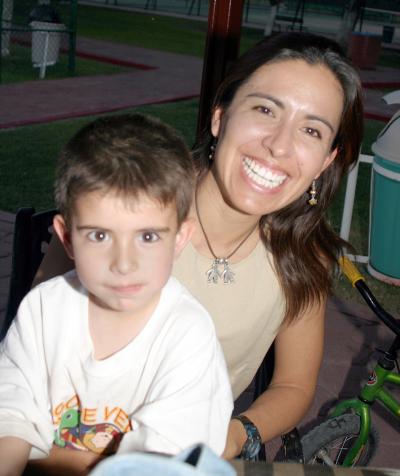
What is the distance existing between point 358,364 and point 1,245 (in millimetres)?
2544

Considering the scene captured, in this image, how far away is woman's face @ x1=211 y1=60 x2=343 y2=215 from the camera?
2.03 meters

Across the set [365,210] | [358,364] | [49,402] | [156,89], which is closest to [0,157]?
[365,210]

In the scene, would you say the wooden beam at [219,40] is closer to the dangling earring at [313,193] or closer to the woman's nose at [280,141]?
the dangling earring at [313,193]

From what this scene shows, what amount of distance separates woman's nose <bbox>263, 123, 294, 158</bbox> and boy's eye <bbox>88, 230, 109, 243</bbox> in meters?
0.75

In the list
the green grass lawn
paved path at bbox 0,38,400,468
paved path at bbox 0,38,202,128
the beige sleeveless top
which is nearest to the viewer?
the beige sleeveless top

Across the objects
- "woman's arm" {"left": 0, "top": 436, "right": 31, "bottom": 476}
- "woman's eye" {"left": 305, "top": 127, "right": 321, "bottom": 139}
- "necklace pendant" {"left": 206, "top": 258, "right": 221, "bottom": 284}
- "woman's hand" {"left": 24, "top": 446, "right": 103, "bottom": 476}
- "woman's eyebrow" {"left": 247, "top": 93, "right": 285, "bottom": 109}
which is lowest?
"woman's hand" {"left": 24, "top": 446, "right": 103, "bottom": 476}

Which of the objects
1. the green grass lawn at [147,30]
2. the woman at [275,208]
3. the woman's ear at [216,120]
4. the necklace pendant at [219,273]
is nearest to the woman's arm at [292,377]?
the woman at [275,208]

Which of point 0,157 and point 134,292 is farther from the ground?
point 134,292

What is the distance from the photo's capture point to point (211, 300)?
7.07ft

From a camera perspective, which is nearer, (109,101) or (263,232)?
(263,232)

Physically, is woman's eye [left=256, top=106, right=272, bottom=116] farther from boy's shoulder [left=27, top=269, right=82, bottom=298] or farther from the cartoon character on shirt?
the cartoon character on shirt

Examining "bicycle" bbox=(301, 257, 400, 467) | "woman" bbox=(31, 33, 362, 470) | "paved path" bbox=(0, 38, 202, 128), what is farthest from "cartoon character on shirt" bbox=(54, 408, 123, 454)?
"paved path" bbox=(0, 38, 202, 128)

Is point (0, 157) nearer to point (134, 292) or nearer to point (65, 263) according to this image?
point (65, 263)

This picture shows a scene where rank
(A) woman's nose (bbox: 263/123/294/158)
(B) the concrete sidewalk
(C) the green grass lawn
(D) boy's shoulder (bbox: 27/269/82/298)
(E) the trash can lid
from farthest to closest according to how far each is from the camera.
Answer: (C) the green grass lawn → (B) the concrete sidewalk → (E) the trash can lid → (A) woman's nose (bbox: 263/123/294/158) → (D) boy's shoulder (bbox: 27/269/82/298)
